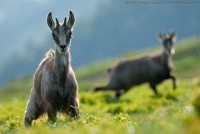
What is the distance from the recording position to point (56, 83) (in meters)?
15.0

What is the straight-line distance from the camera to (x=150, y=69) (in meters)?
36.3

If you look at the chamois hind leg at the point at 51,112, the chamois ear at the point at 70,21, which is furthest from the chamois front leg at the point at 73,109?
the chamois ear at the point at 70,21

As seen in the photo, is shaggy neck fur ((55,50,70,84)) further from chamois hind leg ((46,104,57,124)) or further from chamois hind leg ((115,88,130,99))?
chamois hind leg ((115,88,130,99))

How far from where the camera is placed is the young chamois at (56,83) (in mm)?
14648

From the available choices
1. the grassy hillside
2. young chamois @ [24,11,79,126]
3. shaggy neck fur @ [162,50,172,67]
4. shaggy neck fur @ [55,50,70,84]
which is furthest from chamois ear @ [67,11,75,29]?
shaggy neck fur @ [162,50,172,67]

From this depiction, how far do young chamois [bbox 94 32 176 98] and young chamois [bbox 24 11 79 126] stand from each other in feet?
62.6

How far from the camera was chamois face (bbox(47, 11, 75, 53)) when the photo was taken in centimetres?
1501

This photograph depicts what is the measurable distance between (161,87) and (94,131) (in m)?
32.8

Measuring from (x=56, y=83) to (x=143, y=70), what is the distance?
72.9ft

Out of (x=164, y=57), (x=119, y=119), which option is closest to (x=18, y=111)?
(x=119, y=119)

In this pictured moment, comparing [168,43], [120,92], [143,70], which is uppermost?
[168,43]

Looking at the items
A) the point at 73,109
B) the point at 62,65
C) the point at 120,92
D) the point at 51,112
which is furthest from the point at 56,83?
the point at 120,92

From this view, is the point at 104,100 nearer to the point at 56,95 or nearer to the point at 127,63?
the point at 127,63

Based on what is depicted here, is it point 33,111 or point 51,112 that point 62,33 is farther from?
point 33,111
